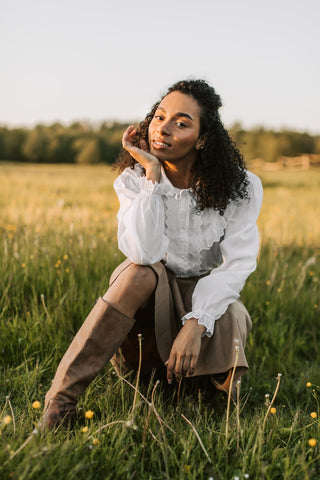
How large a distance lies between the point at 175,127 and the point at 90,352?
1167 millimetres

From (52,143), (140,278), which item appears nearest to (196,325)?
(140,278)

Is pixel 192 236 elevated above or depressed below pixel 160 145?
below

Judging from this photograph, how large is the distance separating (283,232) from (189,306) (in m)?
3.45

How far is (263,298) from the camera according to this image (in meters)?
3.66

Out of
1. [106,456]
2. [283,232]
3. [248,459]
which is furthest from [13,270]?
[283,232]

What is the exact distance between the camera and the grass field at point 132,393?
5.78 feet

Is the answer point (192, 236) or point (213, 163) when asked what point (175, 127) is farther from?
point (192, 236)

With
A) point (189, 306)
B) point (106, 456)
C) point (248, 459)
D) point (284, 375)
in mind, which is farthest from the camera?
point (284, 375)

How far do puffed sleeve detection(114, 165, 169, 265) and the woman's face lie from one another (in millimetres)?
172

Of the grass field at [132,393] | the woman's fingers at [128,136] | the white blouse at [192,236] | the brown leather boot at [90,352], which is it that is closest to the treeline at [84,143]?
the grass field at [132,393]

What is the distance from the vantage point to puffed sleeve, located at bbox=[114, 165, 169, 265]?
7.44 ft

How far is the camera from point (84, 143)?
175ft

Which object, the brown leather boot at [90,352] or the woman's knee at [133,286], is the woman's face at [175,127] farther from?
the brown leather boot at [90,352]

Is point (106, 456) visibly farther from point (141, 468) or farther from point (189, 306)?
point (189, 306)
